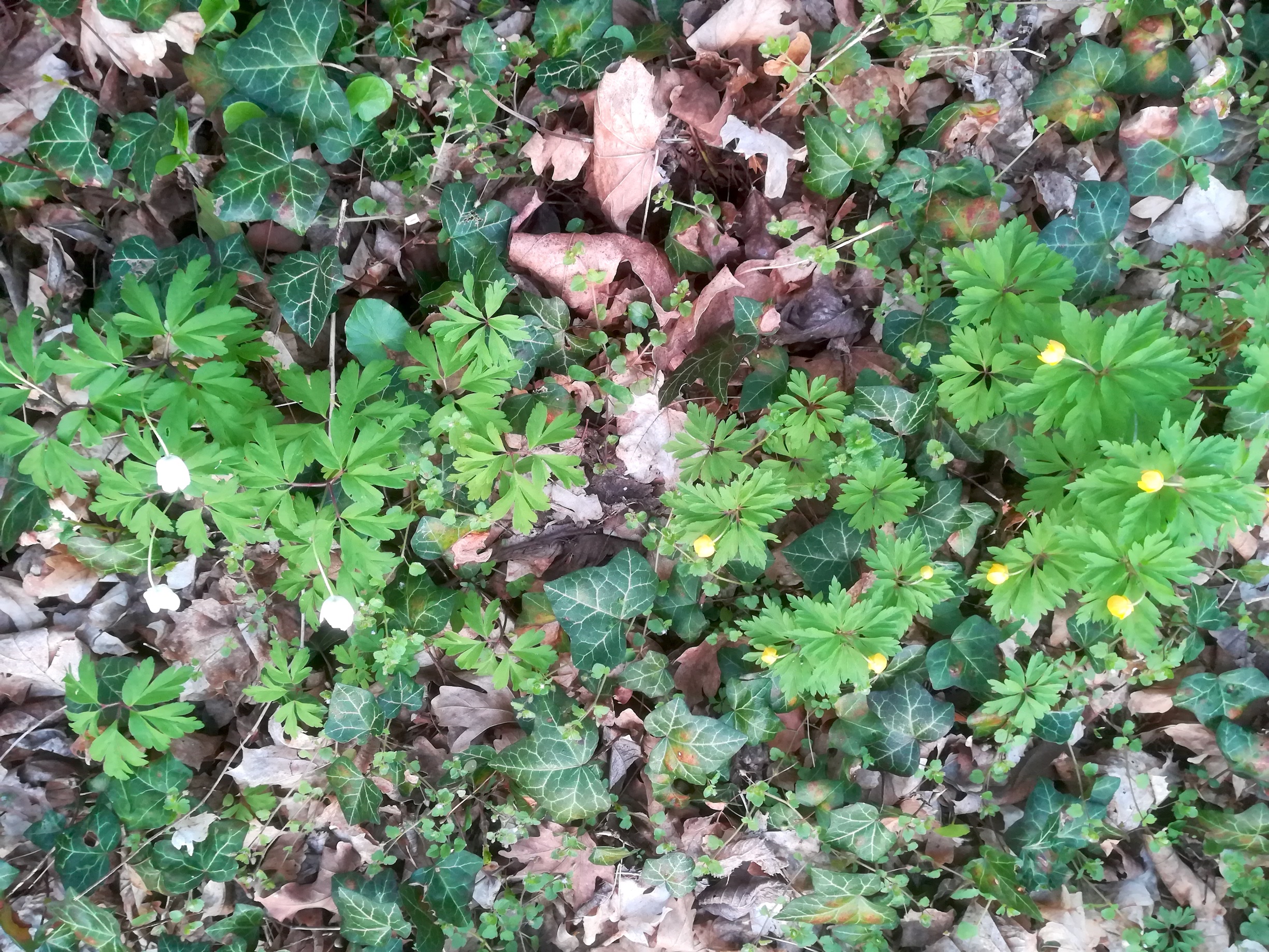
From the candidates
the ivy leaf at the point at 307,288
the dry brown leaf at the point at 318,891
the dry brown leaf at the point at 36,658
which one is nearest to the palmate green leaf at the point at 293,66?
the ivy leaf at the point at 307,288

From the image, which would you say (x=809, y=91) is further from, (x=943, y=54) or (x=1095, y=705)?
(x=1095, y=705)

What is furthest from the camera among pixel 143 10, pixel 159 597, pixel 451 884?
pixel 451 884

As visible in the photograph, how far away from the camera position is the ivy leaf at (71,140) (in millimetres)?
2283

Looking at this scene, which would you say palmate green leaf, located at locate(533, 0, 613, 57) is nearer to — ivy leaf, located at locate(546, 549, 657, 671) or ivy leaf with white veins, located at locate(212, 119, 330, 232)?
ivy leaf with white veins, located at locate(212, 119, 330, 232)

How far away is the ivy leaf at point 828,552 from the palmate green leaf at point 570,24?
5.56 feet

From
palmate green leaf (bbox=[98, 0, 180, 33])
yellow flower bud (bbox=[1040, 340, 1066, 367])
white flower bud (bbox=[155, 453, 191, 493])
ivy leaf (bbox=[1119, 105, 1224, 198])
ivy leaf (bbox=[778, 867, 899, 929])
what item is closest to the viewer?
yellow flower bud (bbox=[1040, 340, 1066, 367])

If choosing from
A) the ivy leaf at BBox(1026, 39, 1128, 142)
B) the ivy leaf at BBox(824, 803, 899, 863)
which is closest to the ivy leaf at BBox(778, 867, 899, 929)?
the ivy leaf at BBox(824, 803, 899, 863)

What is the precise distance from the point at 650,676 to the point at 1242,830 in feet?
6.67

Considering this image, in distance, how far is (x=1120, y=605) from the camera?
1.66 meters

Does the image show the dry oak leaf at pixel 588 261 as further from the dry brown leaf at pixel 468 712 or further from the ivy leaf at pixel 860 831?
the ivy leaf at pixel 860 831

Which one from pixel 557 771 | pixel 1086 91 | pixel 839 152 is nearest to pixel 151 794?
pixel 557 771

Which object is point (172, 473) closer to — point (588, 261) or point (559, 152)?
point (588, 261)

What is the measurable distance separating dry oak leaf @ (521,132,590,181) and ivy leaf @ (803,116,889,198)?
72cm

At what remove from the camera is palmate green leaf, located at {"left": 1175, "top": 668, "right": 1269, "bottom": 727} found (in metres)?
2.41
